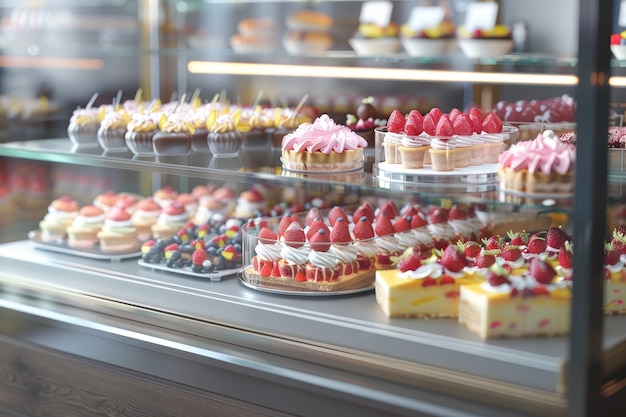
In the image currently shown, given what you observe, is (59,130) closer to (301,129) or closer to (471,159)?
(301,129)

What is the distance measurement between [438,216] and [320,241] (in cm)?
47

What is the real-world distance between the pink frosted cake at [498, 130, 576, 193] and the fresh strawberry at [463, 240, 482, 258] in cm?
48

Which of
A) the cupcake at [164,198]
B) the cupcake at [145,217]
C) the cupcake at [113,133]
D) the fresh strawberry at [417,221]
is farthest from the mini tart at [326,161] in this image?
the cupcake at [164,198]

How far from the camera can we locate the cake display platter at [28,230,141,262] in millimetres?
3197

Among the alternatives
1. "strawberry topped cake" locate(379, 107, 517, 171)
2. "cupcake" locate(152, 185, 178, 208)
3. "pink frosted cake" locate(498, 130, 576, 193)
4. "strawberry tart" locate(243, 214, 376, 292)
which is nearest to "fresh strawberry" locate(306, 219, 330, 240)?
"strawberry tart" locate(243, 214, 376, 292)

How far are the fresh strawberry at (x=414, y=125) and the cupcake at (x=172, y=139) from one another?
0.84 metres

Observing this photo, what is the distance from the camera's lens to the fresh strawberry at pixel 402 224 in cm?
285

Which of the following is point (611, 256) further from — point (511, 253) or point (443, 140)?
point (443, 140)

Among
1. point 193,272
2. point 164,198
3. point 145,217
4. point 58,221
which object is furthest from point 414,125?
point 58,221

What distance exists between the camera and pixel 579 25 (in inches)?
69.2

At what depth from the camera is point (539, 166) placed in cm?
200

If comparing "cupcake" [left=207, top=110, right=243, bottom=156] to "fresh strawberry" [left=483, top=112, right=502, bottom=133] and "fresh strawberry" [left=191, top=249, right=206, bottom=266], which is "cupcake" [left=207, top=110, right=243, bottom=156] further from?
"fresh strawberry" [left=483, top=112, right=502, bottom=133]

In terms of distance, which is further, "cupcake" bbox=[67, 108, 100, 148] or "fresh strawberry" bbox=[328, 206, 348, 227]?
"cupcake" bbox=[67, 108, 100, 148]

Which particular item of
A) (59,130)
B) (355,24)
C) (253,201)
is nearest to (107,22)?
(59,130)
